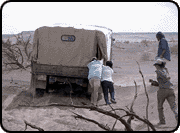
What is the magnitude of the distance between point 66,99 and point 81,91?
989mm

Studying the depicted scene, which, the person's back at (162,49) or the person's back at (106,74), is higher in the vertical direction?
the person's back at (162,49)

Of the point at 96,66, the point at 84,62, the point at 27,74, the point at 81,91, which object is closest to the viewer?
the point at 96,66

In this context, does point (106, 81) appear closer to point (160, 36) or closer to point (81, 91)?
point (81, 91)

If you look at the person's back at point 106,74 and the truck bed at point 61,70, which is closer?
the person's back at point 106,74

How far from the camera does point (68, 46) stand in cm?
579

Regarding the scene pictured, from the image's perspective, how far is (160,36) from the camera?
247 cm

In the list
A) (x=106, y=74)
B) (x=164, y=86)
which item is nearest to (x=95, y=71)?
(x=106, y=74)

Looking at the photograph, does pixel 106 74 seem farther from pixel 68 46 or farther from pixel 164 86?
pixel 164 86

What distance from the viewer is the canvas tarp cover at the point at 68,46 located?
5.64 m

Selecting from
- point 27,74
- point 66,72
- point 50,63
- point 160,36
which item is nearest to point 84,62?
point 66,72

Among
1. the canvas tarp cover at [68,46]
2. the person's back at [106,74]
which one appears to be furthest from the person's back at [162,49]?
the canvas tarp cover at [68,46]

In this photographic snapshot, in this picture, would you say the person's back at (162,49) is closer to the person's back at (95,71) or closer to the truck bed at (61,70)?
the person's back at (95,71)

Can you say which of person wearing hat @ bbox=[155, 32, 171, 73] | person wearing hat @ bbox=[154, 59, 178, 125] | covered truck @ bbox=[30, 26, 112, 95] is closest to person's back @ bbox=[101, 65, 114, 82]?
covered truck @ bbox=[30, 26, 112, 95]

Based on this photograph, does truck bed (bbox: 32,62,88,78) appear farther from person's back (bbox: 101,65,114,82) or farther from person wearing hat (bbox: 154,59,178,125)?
person wearing hat (bbox: 154,59,178,125)
